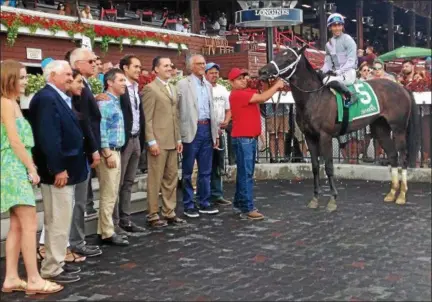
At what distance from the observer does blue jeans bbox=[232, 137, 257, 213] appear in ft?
22.3

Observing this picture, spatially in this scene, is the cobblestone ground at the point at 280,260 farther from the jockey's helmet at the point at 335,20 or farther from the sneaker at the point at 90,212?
the jockey's helmet at the point at 335,20

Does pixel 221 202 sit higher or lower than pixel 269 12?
lower

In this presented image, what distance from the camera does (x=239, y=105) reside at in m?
6.70

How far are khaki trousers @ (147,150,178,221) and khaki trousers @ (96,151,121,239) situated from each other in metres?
0.83

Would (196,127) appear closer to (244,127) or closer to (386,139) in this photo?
(244,127)

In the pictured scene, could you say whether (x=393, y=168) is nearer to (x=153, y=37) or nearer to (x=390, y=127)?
(x=390, y=127)

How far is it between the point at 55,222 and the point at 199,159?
280 centimetres

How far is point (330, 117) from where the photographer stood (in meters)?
7.55

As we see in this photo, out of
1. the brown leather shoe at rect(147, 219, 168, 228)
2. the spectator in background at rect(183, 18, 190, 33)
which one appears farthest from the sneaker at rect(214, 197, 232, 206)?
the spectator in background at rect(183, 18, 190, 33)

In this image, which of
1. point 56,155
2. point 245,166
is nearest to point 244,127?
point 245,166

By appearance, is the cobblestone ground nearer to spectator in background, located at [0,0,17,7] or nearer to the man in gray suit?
the man in gray suit

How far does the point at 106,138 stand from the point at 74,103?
588 millimetres

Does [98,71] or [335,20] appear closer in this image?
[335,20]

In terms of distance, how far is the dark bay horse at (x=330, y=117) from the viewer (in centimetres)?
725
